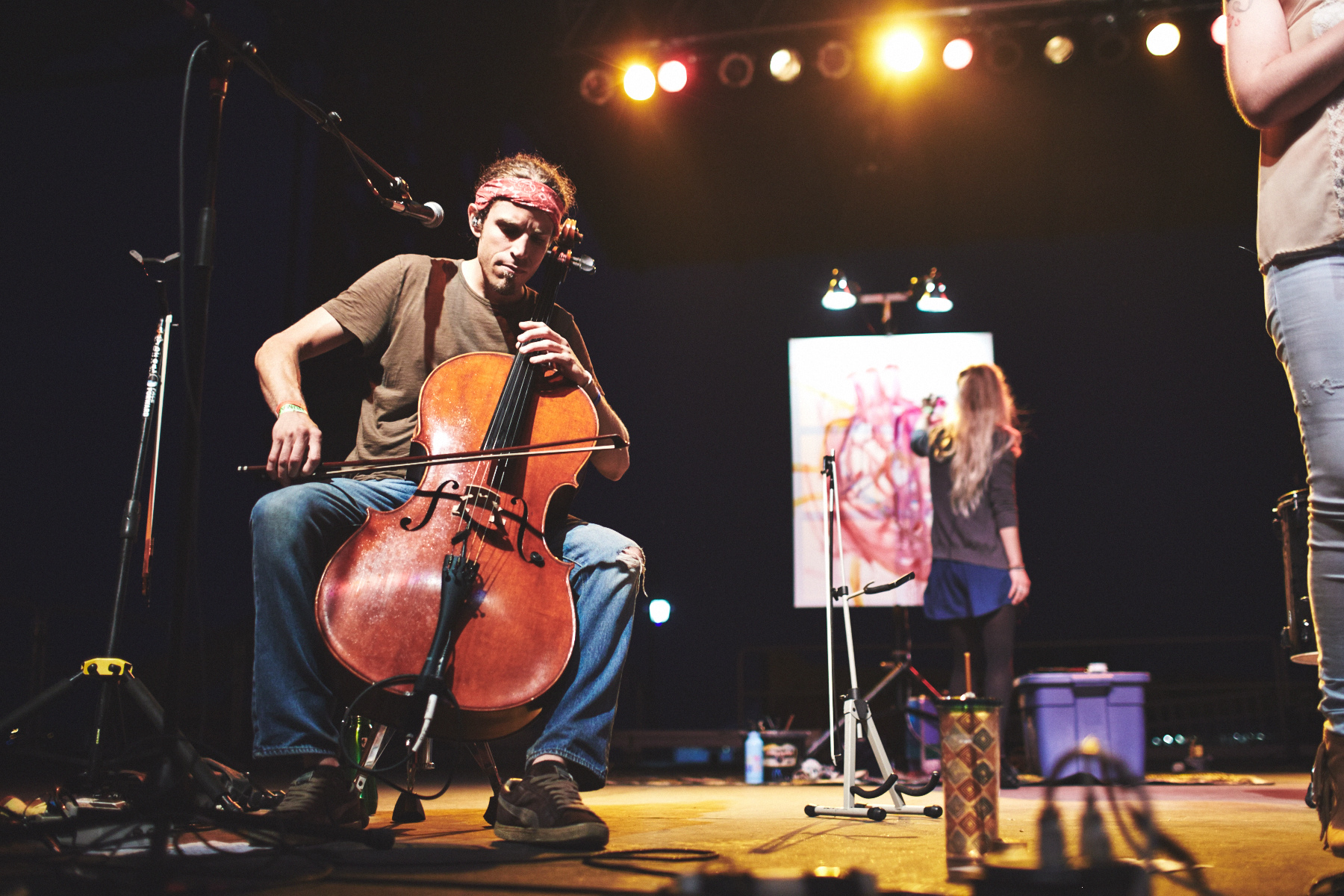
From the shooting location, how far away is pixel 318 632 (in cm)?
171

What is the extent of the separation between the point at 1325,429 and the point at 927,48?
432 cm

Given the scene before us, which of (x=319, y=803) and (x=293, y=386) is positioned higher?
(x=293, y=386)

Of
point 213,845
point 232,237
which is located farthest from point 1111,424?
point 213,845

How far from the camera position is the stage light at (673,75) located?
5402 millimetres

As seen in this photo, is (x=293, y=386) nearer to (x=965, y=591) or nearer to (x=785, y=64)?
(x=965, y=591)

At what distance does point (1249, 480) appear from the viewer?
672cm

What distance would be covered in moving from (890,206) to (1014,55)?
2.17 meters

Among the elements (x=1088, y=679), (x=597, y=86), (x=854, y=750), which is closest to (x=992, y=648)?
(x=1088, y=679)

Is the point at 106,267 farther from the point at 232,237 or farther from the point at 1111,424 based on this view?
the point at 1111,424

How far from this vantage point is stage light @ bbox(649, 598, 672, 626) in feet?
22.2

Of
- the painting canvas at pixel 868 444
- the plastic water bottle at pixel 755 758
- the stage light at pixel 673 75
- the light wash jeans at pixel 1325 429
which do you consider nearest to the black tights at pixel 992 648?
the plastic water bottle at pixel 755 758

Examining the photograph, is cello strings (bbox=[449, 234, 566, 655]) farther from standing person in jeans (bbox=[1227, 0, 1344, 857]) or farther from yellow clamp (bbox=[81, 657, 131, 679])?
standing person in jeans (bbox=[1227, 0, 1344, 857])

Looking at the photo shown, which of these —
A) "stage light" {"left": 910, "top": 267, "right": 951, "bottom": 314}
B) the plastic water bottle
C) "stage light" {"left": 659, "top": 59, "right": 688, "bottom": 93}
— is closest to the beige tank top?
the plastic water bottle

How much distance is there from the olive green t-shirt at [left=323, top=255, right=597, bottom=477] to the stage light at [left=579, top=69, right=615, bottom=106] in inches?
145
